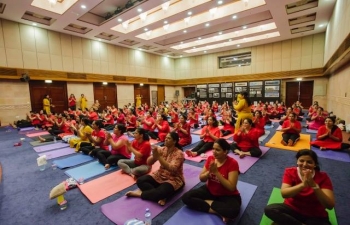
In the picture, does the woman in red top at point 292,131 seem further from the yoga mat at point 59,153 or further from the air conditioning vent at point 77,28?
the air conditioning vent at point 77,28

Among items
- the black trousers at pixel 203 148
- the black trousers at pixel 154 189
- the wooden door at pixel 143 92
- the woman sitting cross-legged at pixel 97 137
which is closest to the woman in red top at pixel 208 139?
the black trousers at pixel 203 148

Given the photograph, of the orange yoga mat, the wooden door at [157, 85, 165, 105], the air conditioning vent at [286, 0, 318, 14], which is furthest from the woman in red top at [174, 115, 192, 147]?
the wooden door at [157, 85, 165, 105]

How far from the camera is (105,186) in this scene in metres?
3.23

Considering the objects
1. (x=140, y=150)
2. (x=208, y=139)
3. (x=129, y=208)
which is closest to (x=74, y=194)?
(x=129, y=208)

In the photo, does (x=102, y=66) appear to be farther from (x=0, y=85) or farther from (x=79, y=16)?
(x=0, y=85)

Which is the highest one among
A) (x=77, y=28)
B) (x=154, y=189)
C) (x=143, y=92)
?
(x=77, y=28)

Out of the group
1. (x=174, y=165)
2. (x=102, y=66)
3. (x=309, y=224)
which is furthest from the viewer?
(x=102, y=66)

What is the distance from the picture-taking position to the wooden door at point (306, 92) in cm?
1363

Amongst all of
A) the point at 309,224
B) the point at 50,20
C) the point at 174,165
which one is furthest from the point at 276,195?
the point at 50,20

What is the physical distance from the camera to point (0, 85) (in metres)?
9.62

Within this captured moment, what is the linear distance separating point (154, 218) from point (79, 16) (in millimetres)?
10504

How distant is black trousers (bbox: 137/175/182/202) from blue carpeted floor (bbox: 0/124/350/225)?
0.20m

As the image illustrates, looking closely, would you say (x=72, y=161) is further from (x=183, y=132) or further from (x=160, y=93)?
(x=160, y=93)

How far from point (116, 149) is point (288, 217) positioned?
11.1 ft
